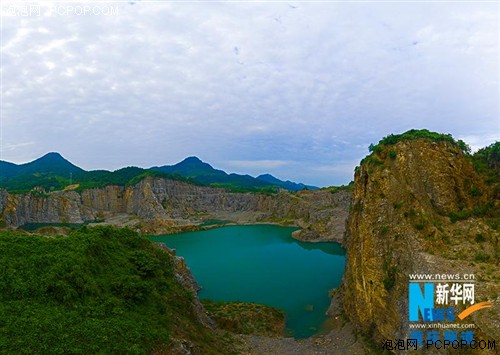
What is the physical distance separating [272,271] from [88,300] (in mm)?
26479

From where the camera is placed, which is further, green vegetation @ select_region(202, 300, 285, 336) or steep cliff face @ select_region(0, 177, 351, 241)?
steep cliff face @ select_region(0, 177, 351, 241)

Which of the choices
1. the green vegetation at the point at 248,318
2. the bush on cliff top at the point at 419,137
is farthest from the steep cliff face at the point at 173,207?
the bush on cliff top at the point at 419,137

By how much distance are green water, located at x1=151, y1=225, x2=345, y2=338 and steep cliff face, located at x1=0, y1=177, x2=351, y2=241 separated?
1111 centimetres

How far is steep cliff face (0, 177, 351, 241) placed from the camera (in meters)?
76.6

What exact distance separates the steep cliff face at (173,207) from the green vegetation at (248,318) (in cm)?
3850

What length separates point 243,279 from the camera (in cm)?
3469

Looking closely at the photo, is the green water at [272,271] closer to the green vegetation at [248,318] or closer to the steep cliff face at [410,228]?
the green vegetation at [248,318]

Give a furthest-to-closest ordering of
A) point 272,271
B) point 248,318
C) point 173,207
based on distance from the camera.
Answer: point 173,207, point 272,271, point 248,318

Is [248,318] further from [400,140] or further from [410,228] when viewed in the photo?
[400,140]

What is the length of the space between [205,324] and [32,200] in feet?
287

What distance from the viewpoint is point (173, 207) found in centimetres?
10650

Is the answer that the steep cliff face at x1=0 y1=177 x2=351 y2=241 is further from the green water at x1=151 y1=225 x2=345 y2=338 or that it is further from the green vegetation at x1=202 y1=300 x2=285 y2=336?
the green vegetation at x1=202 y1=300 x2=285 y2=336

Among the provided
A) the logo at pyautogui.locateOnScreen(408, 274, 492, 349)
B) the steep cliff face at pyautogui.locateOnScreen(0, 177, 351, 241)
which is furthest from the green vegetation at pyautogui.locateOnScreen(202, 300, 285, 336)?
the steep cliff face at pyautogui.locateOnScreen(0, 177, 351, 241)

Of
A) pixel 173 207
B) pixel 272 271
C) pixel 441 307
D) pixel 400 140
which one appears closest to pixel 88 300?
pixel 441 307
